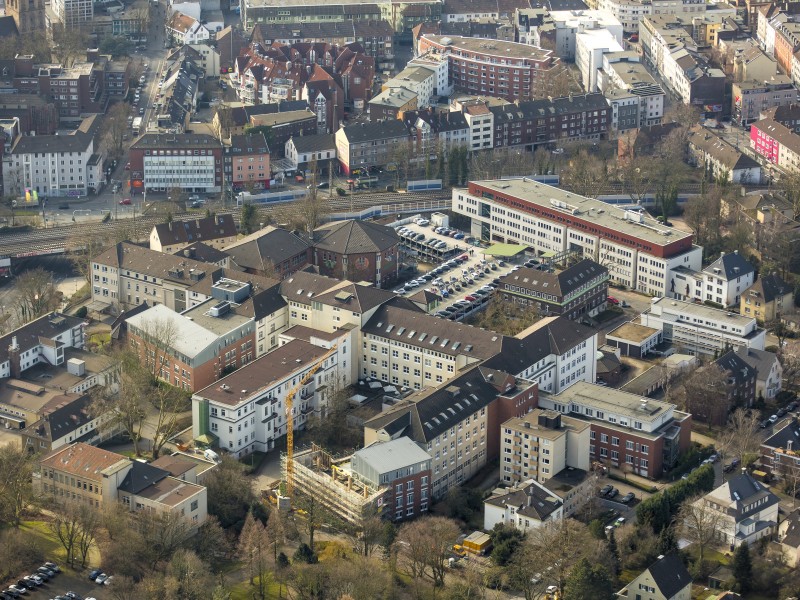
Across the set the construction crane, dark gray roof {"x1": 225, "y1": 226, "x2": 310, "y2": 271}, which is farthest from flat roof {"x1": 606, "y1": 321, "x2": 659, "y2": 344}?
dark gray roof {"x1": 225, "y1": 226, "x2": 310, "y2": 271}

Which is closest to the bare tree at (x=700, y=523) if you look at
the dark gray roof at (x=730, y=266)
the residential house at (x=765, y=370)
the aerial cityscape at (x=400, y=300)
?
the aerial cityscape at (x=400, y=300)

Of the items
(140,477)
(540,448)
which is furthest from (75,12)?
(540,448)

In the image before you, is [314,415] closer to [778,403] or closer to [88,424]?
[88,424]

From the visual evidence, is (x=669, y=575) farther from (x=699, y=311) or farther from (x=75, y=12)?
(x=75, y=12)

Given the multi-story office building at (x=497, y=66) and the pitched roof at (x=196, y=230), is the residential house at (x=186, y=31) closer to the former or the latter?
the multi-story office building at (x=497, y=66)

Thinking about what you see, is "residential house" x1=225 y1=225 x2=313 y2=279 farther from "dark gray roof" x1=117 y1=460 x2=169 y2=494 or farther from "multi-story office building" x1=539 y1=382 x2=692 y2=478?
"dark gray roof" x1=117 y1=460 x2=169 y2=494

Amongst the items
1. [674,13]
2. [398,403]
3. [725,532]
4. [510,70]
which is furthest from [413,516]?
[674,13]
